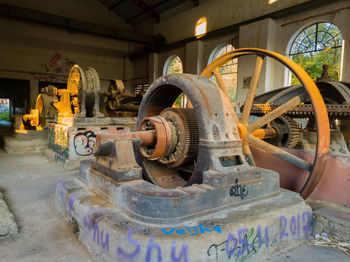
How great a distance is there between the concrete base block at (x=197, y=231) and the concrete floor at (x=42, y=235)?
109mm

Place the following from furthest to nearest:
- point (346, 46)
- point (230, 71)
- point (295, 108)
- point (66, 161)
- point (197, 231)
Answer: point (230, 71)
point (346, 46)
point (66, 161)
point (295, 108)
point (197, 231)

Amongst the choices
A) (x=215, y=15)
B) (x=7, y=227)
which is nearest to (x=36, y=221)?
(x=7, y=227)

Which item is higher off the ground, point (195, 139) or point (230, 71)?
point (230, 71)

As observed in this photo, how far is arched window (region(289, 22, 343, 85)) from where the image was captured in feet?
25.0

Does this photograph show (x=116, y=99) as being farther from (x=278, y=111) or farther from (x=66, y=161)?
(x=278, y=111)

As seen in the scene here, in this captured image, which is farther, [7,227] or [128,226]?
[7,227]

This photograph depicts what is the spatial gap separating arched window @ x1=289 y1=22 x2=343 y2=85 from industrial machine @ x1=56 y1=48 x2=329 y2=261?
20.1ft

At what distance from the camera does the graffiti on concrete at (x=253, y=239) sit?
1628mm

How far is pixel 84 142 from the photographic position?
5.48 m

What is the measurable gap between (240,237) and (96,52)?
15.8 meters

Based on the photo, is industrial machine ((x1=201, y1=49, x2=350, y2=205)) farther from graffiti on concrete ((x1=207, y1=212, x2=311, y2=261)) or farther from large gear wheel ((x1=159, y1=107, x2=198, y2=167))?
large gear wheel ((x1=159, y1=107, x2=198, y2=167))

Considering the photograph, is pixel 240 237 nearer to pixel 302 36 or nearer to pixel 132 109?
pixel 132 109

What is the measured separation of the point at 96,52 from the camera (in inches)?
614

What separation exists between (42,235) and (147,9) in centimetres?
1432
